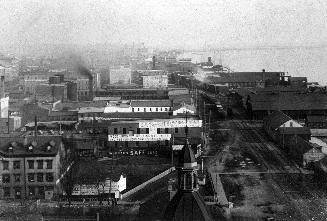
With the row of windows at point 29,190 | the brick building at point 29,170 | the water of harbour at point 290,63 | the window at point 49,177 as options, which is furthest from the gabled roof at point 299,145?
the water of harbour at point 290,63

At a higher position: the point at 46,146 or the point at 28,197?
the point at 46,146

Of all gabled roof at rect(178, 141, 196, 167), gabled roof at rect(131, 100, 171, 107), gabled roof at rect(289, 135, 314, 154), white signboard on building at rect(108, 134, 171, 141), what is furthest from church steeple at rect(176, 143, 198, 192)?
gabled roof at rect(131, 100, 171, 107)

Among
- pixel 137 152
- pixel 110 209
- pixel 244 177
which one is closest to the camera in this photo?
pixel 110 209

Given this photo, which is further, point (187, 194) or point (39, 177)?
point (39, 177)

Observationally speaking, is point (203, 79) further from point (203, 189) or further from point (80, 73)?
point (203, 189)

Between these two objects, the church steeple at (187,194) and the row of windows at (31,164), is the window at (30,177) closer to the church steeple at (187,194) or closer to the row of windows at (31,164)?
the row of windows at (31,164)

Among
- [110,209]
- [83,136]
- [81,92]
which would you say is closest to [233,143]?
[83,136]

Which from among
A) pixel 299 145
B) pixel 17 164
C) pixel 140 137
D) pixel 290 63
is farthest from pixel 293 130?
pixel 290 63

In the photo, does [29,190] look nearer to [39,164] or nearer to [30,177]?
[30,177]
